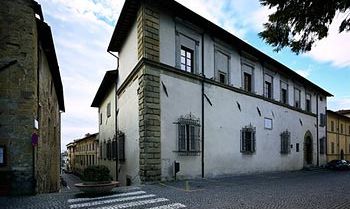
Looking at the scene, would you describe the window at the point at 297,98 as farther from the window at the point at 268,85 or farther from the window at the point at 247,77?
the window at the point at 247,77

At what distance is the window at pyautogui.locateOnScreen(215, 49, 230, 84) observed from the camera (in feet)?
57.8

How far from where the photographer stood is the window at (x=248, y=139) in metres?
18.9

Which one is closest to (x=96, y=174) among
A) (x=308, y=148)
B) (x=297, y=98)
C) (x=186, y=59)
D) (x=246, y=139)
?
(x=186, y=59)

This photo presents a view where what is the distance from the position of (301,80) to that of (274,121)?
7280 mm

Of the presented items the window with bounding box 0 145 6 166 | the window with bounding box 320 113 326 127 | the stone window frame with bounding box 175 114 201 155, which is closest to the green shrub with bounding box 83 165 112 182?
the window with bounding box 0 145 6 166

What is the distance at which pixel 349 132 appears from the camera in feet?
140

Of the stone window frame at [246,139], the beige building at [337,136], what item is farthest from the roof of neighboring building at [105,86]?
the beige building at [337,136]

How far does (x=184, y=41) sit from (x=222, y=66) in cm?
348

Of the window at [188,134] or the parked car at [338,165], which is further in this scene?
the parked car at [338,165]

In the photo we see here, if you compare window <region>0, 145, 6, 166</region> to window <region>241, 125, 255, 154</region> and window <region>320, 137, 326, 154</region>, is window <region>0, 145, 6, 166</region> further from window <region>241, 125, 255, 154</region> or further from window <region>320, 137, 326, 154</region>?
window <region>320, 137, 326, 154</region>

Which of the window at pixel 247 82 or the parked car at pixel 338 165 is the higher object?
the window at pixel 247 82

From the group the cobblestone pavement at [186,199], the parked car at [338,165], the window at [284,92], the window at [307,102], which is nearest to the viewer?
the cobblestone pavement at [186,199]

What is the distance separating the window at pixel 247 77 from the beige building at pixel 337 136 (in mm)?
18664

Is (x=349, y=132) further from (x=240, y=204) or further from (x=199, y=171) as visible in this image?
(x=240, y=204)
